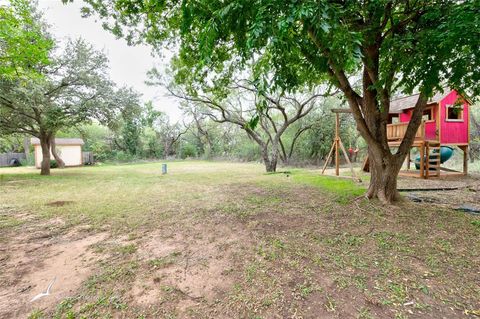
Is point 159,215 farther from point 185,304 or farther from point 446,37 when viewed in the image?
point 446,37

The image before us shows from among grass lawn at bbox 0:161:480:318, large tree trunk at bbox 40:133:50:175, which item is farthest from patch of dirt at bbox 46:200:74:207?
large tree trunk at bbox 40:133:50:175

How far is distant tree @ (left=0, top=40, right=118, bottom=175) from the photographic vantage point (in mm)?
9617

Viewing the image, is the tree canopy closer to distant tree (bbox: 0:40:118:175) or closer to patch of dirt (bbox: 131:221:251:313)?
distant tree (bbox: 0:40:118:175)

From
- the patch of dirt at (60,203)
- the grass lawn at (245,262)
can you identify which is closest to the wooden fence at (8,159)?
the patch of dirt at (60,203)

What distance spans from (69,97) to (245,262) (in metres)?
11.8

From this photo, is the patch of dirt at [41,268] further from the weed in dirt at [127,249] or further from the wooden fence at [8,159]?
the wooden fence at [8,159]

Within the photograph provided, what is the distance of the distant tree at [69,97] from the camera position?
9.62m

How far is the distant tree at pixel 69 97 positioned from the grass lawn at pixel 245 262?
729 cm

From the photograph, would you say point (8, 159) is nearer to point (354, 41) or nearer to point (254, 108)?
point (254, 108)

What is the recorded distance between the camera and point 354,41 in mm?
2207

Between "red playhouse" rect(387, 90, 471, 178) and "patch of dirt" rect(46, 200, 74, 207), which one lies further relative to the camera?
"red playhouse" rect(387, 90, 471, 178)

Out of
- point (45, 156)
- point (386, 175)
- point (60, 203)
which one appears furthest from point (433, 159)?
point (45, 156)

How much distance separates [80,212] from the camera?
14.7ft

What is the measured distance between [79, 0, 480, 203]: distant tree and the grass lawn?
1.69 meters
